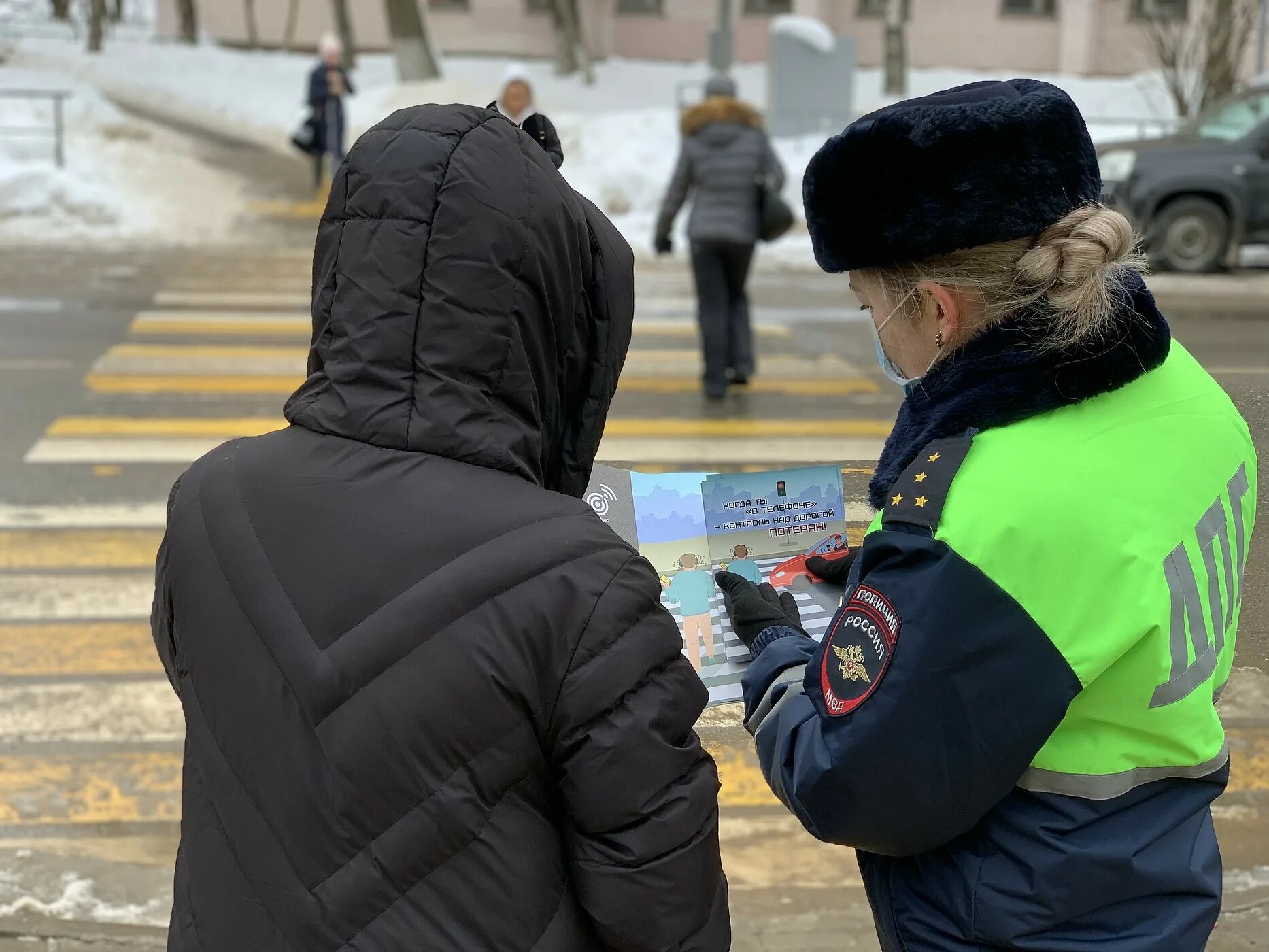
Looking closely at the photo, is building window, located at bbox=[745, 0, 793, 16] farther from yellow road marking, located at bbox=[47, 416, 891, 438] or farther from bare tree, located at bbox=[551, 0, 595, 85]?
yellow road marking, located at bbox=[47, 416, 891, 438]

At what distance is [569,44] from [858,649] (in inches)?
1199

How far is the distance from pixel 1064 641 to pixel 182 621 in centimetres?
101

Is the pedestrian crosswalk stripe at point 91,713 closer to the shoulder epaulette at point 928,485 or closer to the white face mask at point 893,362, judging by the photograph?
the white face mask at point 893,362

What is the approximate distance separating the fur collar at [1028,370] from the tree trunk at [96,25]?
31.5 meters

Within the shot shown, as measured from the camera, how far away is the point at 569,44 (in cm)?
3039

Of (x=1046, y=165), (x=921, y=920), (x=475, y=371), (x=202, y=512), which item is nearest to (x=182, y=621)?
(x=202, y=512)

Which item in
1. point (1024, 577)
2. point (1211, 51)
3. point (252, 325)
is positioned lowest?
point (252, 325)

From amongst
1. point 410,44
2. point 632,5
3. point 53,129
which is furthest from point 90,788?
point 632,5

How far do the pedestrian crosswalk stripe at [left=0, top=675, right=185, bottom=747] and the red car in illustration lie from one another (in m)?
2.80

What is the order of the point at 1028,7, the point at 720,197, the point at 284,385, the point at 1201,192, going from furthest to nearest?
the point at 1028,7, the point at 1201,192, the point at 284,385, the point at 720,197

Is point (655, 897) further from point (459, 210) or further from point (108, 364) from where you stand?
point (108, 364)

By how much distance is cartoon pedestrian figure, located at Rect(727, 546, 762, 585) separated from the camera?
2.14 metres

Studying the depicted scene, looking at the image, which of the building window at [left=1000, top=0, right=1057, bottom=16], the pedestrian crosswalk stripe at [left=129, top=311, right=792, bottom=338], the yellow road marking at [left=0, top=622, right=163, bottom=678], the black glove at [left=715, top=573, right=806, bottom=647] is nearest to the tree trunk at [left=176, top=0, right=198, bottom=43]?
the building window at [left=1000, top=0, right=1057, bottom=16]

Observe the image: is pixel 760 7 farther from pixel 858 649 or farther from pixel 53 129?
pixel 858 649
